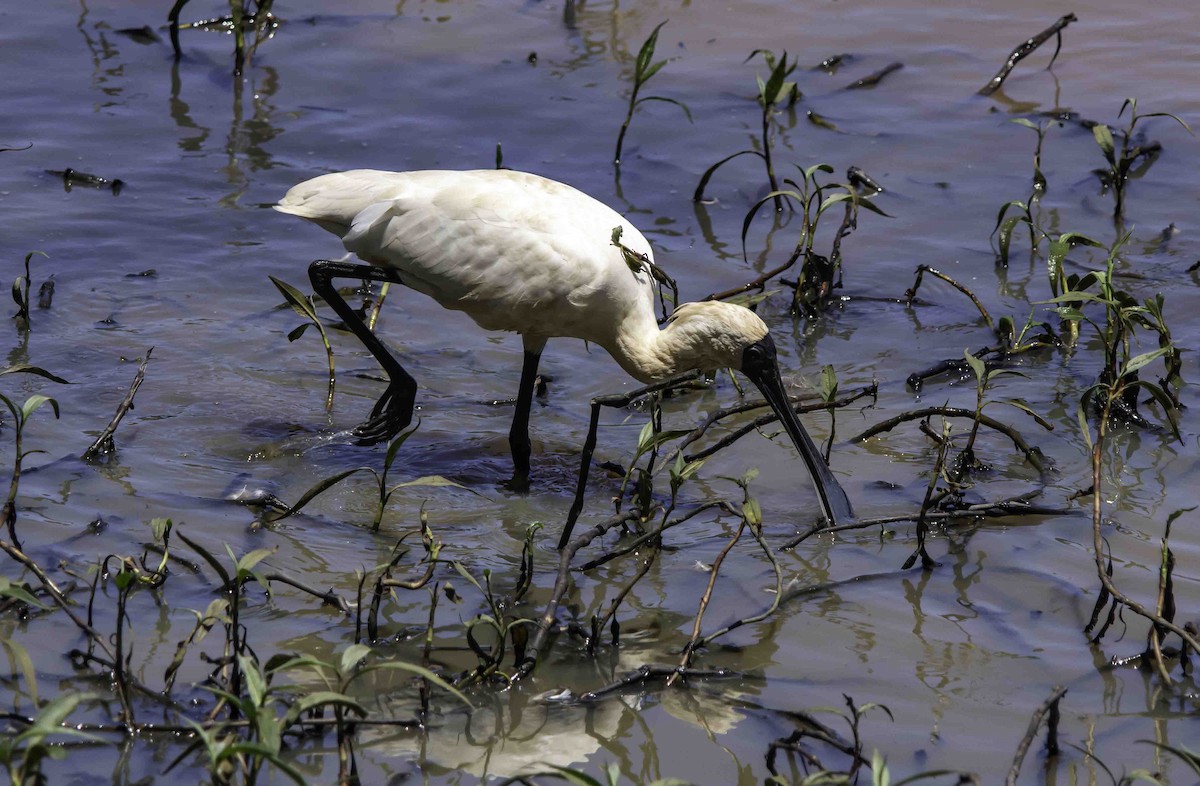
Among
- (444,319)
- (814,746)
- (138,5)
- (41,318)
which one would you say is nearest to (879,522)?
(814,746)

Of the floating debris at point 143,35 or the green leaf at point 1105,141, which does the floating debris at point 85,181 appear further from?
the green leaf at point 1105,141

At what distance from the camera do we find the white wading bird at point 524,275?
5.66m

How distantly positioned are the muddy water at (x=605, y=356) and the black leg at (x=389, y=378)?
0.37 feet

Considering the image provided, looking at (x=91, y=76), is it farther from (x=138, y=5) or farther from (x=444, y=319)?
(x=444, y=319)

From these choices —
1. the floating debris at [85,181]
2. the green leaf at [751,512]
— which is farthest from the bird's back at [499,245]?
the floating debris at [85,181]

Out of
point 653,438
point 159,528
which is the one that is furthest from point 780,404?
point 159,528

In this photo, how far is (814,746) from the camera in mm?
3643

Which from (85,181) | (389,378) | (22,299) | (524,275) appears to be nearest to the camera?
(524,275)

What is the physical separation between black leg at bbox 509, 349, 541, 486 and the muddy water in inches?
3.3

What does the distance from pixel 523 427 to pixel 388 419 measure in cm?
54

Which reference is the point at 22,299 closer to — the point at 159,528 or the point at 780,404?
the point at 159,528

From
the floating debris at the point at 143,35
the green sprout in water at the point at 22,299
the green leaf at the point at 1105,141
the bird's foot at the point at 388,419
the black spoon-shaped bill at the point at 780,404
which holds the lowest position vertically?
the bird's foot at the point at 388,419

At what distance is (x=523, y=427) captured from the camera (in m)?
5.81

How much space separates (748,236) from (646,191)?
0.71m
